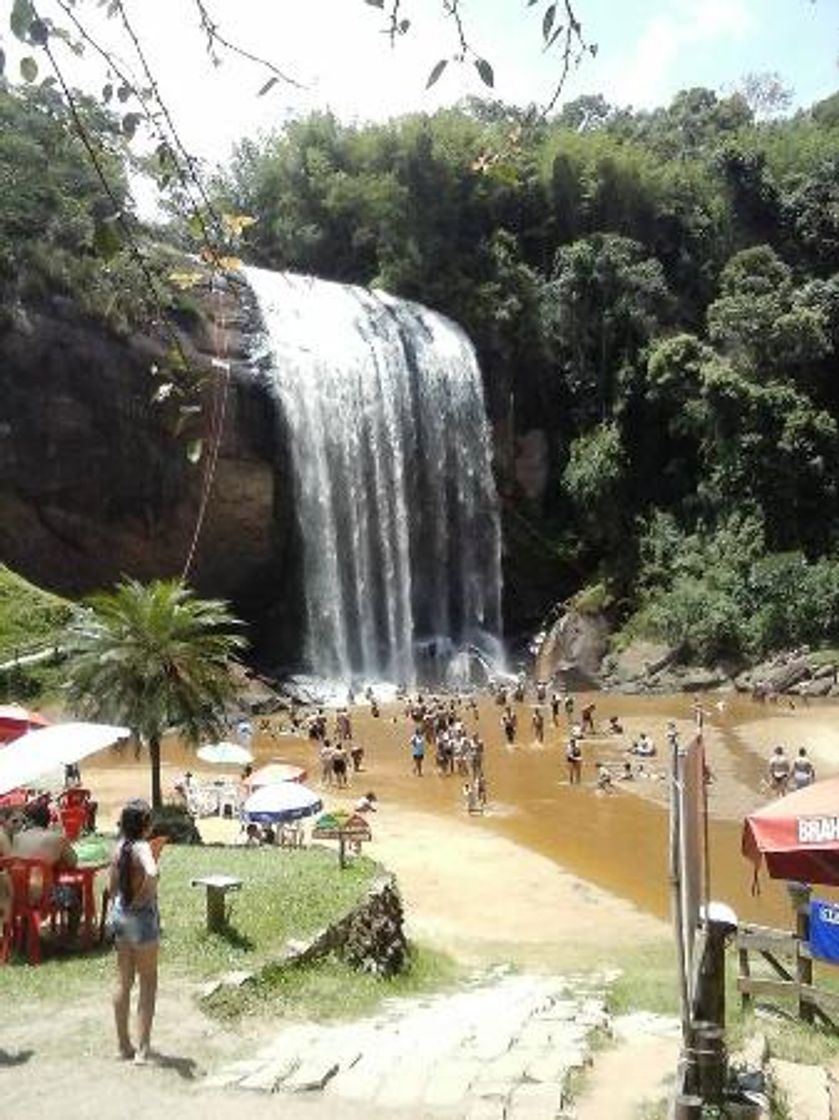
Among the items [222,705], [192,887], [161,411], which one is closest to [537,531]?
[161,411]

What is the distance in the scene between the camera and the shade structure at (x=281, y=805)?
16.7m

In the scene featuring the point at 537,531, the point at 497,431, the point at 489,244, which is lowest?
the point at 537,531

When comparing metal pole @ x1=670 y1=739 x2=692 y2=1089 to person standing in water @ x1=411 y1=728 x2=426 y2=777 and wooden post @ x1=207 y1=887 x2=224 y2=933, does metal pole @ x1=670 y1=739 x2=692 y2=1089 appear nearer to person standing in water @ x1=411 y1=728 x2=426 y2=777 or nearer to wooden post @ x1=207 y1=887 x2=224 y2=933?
wooden post @ x1=207 y1=887 x2=224 y2=933

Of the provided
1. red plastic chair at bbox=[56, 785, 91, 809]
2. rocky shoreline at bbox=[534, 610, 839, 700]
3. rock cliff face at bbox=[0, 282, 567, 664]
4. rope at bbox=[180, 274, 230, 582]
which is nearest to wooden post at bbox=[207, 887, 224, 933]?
red plastic chair at bbox=[56, 785, 91, 809]

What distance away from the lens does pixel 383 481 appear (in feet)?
140

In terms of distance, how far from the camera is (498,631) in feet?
148

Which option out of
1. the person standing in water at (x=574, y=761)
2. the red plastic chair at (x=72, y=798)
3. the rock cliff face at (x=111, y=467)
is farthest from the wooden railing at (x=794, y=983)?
the rock cliff face at (x=111, y=467)

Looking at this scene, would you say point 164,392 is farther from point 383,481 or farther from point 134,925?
point 383,481

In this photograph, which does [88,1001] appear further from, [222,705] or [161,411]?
[161,411]

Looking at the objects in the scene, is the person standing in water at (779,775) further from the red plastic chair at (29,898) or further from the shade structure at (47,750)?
the red plastic chair at (29,898)

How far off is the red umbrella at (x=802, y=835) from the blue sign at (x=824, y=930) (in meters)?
1.96

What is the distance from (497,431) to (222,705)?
2928cm

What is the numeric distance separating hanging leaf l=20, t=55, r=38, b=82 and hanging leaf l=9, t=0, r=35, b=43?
0.26ft

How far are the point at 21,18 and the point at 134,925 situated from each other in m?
5.52
